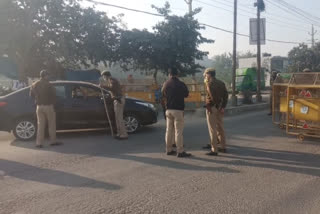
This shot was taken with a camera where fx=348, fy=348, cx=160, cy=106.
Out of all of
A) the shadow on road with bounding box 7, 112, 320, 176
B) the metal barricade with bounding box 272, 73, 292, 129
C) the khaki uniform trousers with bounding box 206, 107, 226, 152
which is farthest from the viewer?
→ the metal barricade with bounding box 272, 73, 292, 129

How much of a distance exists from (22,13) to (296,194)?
65.8ft

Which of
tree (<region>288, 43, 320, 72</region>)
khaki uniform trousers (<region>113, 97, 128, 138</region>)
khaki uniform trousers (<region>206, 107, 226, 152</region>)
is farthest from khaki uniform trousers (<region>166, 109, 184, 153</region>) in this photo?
tree (<region>288, 43, 320, 72</region>)

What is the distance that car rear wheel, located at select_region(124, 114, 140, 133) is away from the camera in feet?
32.2

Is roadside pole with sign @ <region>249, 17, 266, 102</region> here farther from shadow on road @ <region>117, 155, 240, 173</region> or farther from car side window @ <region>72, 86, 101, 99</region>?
shadow on road @ <region>117, 155, 240, 173</region>

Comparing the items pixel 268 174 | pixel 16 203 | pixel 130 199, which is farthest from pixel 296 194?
pixel 16 203

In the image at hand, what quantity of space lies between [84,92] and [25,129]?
1.81 meters

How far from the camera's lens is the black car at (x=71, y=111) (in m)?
9.02

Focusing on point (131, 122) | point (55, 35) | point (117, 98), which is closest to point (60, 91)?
point (117, 98)

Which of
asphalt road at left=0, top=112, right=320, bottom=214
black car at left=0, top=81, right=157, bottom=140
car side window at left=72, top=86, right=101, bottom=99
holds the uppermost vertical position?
car side window at left=72, top=86, right=101, bottom=99

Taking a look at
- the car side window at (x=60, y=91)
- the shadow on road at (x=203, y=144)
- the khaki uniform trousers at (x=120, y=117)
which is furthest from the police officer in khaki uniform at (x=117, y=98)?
the car side window at (x=60, y=91)

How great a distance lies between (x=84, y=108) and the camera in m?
9.42

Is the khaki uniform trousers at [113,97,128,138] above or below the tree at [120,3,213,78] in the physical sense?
below

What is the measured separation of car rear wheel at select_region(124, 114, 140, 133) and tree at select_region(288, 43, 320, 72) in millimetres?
32260

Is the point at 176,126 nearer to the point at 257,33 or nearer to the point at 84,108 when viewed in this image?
the point at 84,108
